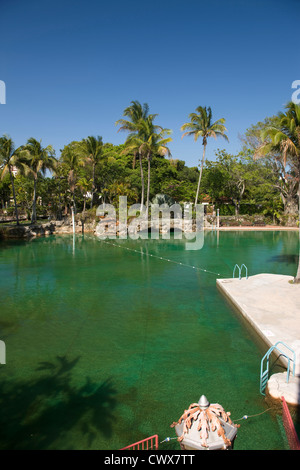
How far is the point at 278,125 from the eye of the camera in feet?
44.5

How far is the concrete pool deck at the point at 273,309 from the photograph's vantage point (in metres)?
6.25

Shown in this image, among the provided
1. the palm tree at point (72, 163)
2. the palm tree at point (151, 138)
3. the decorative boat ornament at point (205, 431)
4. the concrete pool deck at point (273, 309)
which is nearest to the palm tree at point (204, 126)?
the palm tree at point (151, 138)

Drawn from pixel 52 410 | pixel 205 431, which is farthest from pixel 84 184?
pixel 205 431

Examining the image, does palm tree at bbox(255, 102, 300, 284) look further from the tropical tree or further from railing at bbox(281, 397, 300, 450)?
the tropical tree

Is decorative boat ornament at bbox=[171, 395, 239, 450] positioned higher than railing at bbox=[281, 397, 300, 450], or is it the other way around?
decorative boat ornament at bbox=[171, 395, 239, 450]

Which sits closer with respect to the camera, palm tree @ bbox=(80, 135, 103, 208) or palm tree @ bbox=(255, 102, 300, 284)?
palm tree @ bbox=(255, 102, 300, 284)

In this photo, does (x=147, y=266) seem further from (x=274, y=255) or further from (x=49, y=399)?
(x=49, y=399)

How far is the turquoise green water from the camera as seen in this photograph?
17.7 feet
